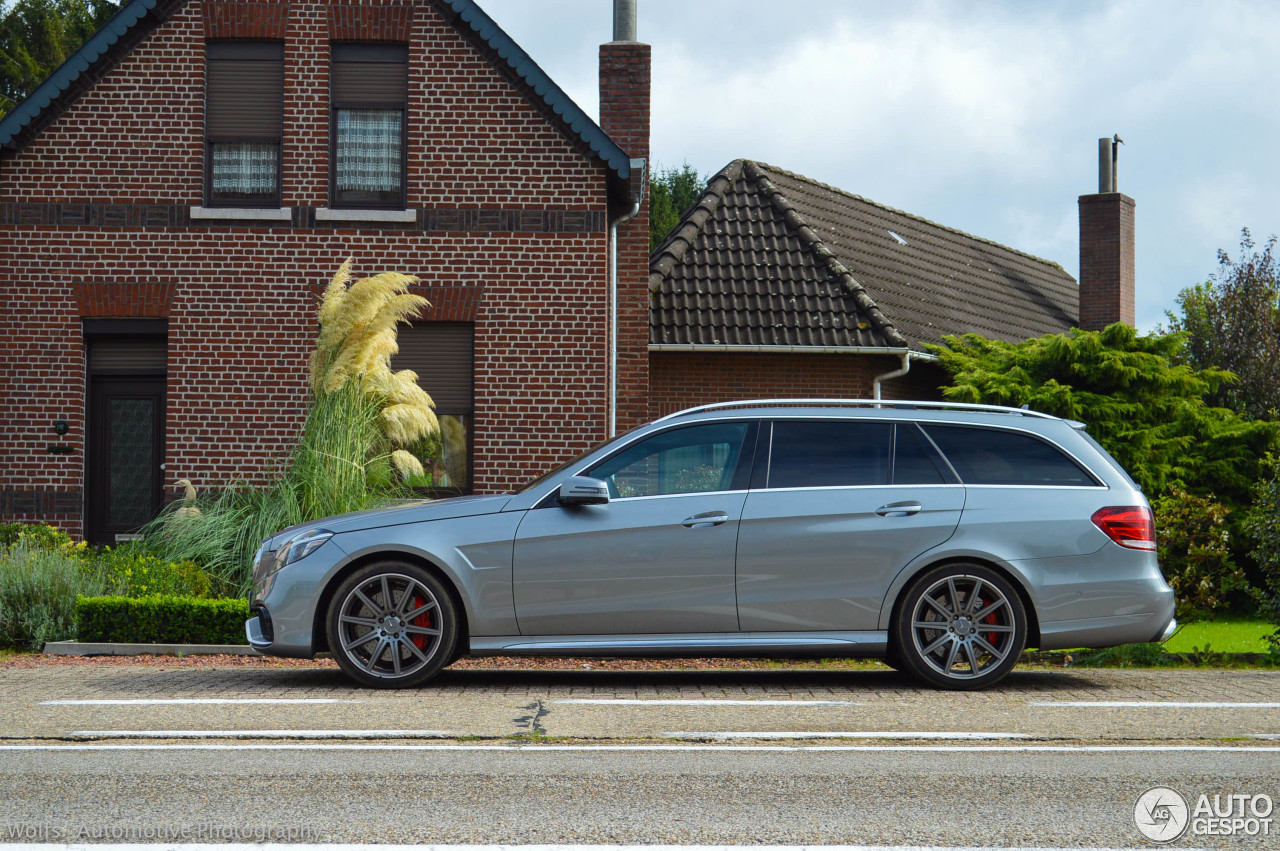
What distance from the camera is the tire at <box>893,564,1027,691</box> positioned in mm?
7906

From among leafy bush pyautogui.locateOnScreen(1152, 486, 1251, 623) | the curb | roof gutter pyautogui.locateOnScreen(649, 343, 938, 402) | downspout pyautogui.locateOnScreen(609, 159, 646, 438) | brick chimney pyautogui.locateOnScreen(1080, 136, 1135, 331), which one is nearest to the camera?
the curb

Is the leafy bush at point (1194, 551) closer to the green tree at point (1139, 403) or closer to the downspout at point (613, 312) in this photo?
the green tree at point (1139, 403)

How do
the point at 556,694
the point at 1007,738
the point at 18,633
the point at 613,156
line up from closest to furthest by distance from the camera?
the point at 1007,738, the point at 556,694, the point at 18,633, the point at 613,156

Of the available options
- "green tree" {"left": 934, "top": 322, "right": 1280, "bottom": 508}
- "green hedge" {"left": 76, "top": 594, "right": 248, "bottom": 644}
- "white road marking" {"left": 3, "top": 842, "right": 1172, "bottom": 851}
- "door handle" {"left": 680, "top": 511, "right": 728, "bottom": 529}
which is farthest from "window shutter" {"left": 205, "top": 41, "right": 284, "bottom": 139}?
"white road marking" {"left": 3, "top": 842, "right": 1172, "bottom": 851}

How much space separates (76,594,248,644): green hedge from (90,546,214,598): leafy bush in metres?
0.84

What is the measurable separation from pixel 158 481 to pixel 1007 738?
11505mm

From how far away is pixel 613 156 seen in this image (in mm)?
15039

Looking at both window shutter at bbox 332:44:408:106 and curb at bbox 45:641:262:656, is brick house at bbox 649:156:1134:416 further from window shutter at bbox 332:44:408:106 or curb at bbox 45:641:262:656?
curb at bbox 45:641:262:656

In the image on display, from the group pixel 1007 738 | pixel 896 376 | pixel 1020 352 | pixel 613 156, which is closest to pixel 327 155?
pixel 613 156

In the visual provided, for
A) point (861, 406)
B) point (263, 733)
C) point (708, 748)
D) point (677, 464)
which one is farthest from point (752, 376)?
point (263, 733)

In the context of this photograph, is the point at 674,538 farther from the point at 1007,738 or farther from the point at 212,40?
the point at 212,40

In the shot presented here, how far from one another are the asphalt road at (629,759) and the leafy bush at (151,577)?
307 cm

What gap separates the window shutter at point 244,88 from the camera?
15305 millimetres

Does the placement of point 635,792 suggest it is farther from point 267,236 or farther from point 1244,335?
point 1244,335
